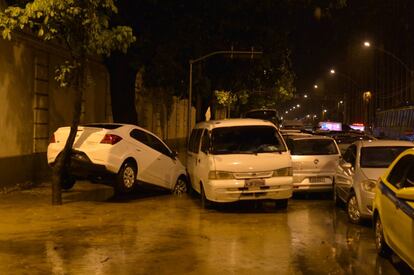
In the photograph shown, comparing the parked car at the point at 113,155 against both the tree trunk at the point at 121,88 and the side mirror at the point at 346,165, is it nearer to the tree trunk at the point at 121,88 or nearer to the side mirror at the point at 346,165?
the side mirror at the point at 346,165

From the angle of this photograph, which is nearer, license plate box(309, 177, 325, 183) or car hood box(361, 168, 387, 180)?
car hood box(361, 168, 387, 180)

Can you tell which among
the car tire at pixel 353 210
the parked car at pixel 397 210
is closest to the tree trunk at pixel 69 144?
the car tire at pixel 353 210

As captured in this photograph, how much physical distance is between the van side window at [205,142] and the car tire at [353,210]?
3125mm

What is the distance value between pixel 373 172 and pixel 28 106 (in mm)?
9828

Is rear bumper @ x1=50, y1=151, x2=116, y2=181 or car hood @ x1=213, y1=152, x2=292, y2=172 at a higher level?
car hood @ x1=213, y1=152, x2=292, y2=172

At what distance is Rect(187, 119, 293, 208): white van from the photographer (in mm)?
11938

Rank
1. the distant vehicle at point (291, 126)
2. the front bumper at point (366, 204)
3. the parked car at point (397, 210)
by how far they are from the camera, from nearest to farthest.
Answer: the parked car at point (397, 210) → the front bumper at point (366, 204) → the distant vehicle at point (291, 126)

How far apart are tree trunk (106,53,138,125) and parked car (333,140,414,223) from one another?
9.29 meters

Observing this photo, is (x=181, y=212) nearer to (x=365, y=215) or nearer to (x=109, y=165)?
(x=109, y=165)

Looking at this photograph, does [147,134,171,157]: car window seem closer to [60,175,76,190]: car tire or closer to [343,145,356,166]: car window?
[60,175,76,190]: car tire

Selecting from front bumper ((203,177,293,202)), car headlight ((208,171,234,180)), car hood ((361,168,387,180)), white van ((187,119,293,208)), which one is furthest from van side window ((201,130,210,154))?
car hood ((361,168,387,180))

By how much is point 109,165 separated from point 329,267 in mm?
6585

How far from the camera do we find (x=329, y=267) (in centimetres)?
771

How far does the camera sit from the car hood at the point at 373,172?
10477 millimetres
